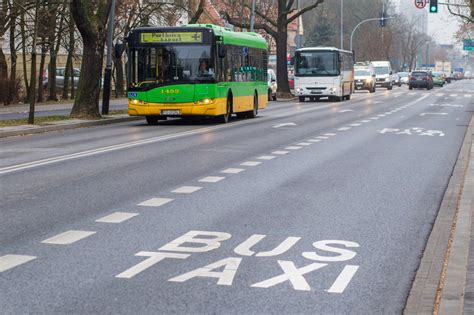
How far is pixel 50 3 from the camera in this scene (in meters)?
41.6

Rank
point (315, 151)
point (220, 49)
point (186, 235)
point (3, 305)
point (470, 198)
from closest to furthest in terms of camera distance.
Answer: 1. point (3, 305)
2. point (186, 235)
3. point (470, 198)
4. point (315, 151)
5. point (220, 49)

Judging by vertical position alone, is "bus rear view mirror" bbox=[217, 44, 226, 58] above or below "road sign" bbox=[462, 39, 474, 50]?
below

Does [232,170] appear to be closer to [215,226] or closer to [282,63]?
[215,226]

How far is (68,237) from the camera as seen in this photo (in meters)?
9.38

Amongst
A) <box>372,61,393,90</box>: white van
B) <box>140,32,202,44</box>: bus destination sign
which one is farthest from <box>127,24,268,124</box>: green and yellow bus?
<box>372,61,393,90</box>: white van

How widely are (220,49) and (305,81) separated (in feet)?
90.0

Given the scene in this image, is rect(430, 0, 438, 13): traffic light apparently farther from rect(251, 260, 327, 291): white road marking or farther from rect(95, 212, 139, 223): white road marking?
rect(251, 260, 327, 291): white road marking

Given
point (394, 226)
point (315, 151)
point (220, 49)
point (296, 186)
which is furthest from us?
point (220, 49)

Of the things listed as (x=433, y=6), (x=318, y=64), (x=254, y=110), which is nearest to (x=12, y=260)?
(x=254, y=110)

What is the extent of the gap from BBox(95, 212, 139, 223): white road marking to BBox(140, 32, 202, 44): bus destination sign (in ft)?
63.1

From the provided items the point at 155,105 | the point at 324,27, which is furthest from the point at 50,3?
the point at 324,27

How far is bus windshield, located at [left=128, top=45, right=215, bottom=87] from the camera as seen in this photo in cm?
2966

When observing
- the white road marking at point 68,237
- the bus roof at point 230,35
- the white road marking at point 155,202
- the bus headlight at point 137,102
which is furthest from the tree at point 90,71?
the white road marking at point 68,237

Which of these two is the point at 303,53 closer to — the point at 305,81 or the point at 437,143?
the point at 305,81
